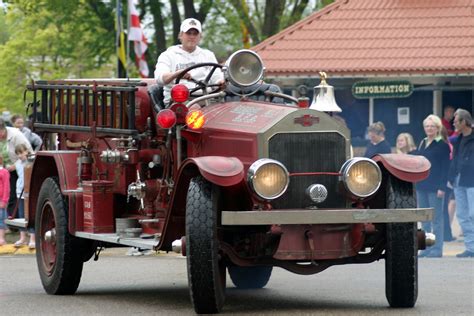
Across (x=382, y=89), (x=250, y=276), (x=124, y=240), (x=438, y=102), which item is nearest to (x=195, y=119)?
(x=124, y=240)

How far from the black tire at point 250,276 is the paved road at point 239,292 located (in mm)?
109

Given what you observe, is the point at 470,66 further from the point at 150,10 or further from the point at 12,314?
the point at 12,314

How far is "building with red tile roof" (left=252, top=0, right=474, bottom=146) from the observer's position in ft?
81.8

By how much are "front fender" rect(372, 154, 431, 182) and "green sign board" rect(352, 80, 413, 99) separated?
579 inches

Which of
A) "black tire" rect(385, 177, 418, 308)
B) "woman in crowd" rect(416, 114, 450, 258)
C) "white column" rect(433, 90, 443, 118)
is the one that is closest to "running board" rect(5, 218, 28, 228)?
"black tire" rect(385, 177, 418, 308)

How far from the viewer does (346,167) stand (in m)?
10.0

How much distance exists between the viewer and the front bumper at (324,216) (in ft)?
30.9

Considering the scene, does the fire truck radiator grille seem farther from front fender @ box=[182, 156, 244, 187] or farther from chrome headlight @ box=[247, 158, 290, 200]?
front fender @ box=[182, 156, 244, 187]

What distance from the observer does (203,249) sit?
9547 millimetres

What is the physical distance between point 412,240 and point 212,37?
31803mm

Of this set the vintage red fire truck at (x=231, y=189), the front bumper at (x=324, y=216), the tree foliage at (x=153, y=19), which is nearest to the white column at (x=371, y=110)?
→ the tree foliage at (x=153, y=19)

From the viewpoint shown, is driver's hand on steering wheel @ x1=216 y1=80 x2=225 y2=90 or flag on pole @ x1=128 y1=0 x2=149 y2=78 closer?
driver's hand on steering wheel @ x1=216 y1=80 x2=225 y2=90

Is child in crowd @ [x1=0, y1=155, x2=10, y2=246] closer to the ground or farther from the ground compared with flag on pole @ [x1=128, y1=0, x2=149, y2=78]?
closer to the ground

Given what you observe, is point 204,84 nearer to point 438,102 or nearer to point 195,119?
point 195,119
